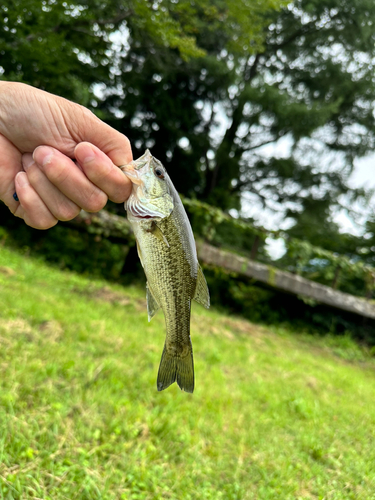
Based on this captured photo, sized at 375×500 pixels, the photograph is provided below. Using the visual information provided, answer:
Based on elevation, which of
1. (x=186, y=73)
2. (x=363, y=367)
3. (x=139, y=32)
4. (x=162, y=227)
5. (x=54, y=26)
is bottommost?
(x=363, y=367)

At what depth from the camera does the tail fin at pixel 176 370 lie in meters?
1.44

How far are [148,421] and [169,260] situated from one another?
2.06 meters

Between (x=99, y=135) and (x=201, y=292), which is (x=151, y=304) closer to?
(x=201, y=292)

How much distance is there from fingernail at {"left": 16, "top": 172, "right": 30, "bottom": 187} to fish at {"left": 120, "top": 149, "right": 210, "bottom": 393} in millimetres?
631

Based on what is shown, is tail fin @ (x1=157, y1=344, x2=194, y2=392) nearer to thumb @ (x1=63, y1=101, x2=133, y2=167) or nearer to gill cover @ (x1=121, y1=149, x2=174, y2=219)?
gill cover @ (x1=121, y1=149, x2=174, y2=219)

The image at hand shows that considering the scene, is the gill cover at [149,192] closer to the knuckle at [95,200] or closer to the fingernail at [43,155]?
the knuckle at [95,200]

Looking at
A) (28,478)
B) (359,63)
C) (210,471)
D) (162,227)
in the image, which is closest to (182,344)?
(162,227)

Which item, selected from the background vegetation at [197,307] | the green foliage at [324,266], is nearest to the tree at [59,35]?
the background vegetation at [197,307]

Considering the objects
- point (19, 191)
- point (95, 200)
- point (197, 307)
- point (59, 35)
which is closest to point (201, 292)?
point (95, 200)

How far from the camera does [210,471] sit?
267 centimetres

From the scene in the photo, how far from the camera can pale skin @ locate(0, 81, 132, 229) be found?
1.62m

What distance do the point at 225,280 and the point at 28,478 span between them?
388 inches

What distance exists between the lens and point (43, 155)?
5.28 ft

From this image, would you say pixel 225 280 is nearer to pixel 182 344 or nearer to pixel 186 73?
pixel 186 73
